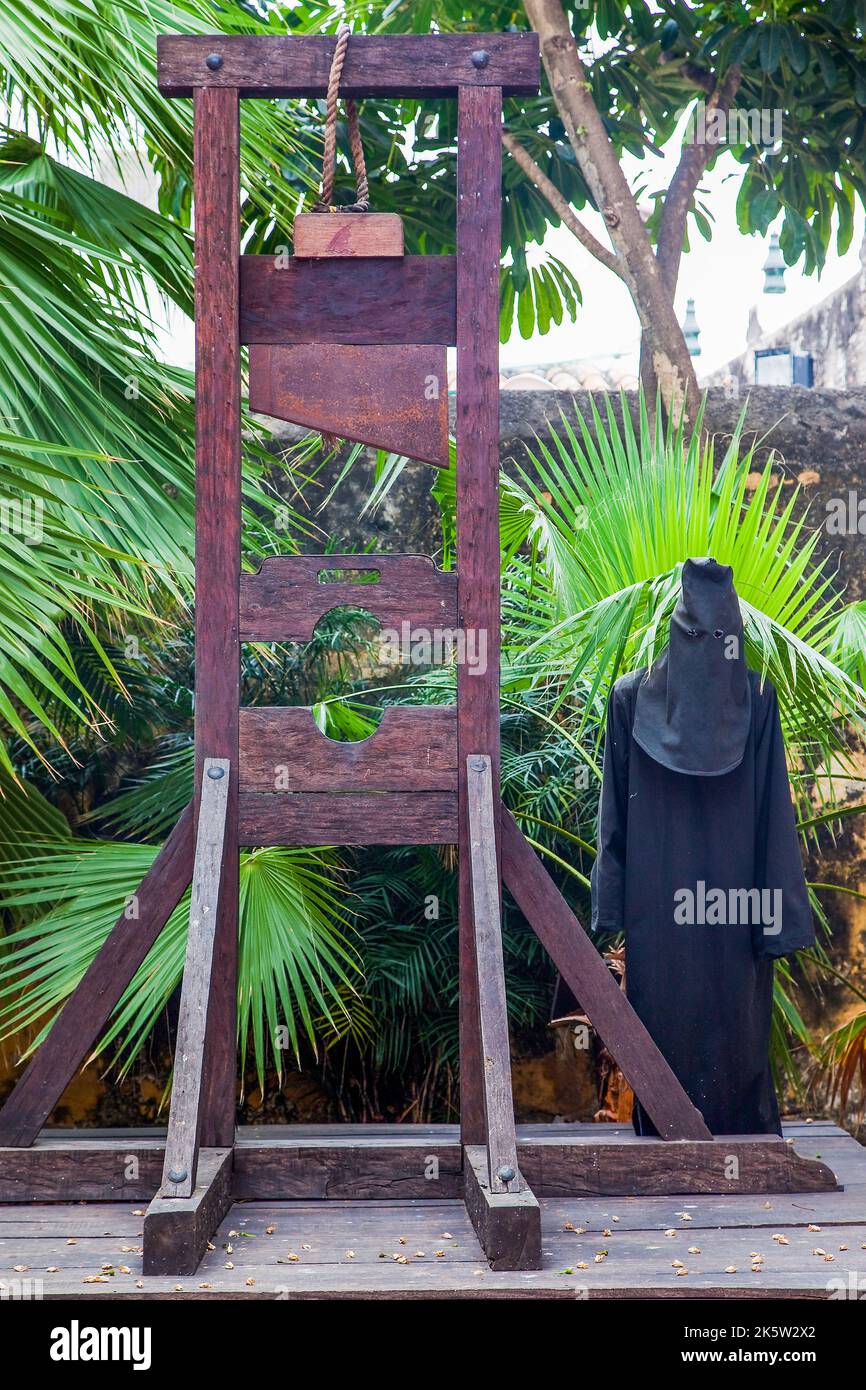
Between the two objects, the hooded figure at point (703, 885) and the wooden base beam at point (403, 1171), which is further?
the hooded figure at point (703, 885)

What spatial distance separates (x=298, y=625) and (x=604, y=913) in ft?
3.28

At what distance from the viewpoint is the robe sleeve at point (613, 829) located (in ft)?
10.1

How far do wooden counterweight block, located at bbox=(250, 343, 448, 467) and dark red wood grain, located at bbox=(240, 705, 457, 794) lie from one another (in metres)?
0.64

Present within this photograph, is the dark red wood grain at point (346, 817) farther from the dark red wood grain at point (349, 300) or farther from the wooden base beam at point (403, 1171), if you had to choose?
the dark red wood grain at point (349, 300)

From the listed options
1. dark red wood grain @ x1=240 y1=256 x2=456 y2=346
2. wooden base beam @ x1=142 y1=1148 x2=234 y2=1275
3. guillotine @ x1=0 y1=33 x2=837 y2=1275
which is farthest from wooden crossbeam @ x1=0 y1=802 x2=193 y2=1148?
dark red wood grain @ x1=240 y1=256 x2=456 y2=346

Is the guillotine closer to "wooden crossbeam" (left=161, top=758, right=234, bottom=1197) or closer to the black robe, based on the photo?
"wooden crossbeam" (left=161, top=758, right=234, bottom=1197)

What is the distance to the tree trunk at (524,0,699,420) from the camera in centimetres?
461

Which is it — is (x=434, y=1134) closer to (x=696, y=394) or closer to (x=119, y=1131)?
(x=119, y=1131)

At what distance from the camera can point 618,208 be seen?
465 centimetres

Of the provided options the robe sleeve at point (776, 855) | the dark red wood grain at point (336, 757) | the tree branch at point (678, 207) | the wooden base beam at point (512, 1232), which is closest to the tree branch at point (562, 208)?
the tree branch at point (678, 207)

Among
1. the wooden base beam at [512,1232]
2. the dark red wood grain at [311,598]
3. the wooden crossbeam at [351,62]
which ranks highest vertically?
the wooden crossbeam at [351,62]

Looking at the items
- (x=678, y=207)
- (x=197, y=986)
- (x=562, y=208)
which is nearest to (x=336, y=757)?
(x=197, y=986)

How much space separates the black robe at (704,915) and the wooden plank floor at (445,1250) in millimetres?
347

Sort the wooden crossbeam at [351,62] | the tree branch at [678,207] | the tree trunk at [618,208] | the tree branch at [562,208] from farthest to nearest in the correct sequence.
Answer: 1. the tree branch at [678,207]
2. the tree branch at [562,208]
3. the tree trunk at [618,208]
4. the wooden crossbeam at [351,62]
